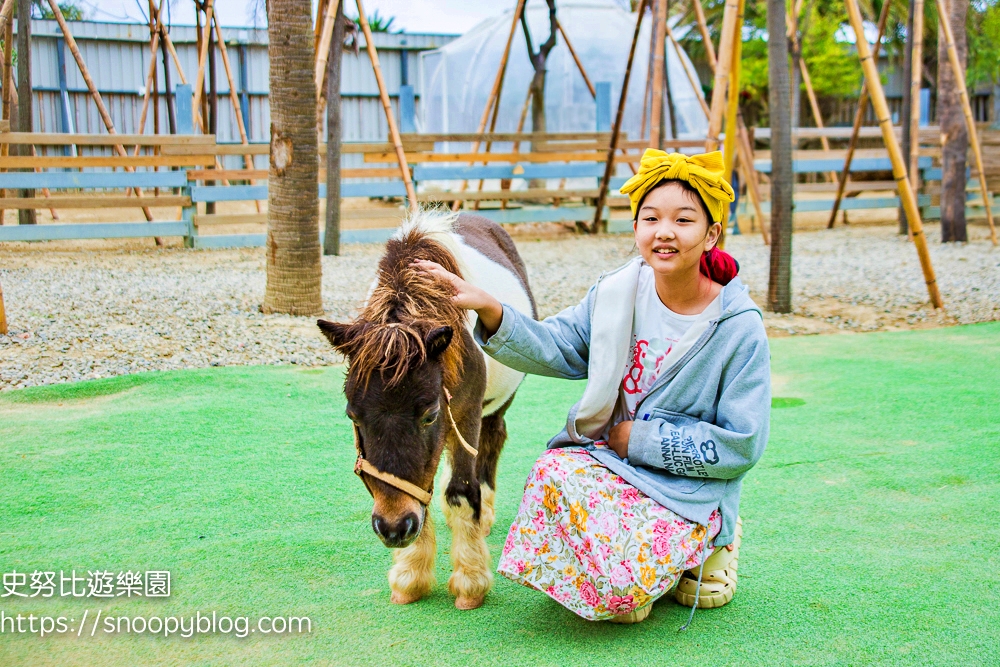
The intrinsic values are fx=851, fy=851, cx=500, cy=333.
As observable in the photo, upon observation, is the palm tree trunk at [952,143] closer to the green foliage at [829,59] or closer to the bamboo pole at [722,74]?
the bamboo pole at [722,74]

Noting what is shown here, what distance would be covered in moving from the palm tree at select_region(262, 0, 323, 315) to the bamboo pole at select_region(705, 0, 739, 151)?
312cm

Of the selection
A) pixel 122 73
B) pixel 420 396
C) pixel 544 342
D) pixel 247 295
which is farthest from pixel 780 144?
pixel 122 73

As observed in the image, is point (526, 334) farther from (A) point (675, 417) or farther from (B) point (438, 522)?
(B) point (438, 522)

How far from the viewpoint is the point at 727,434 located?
2375mm

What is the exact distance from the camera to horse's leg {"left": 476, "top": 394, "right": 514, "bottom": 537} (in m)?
3.29

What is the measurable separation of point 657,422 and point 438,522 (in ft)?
4.41

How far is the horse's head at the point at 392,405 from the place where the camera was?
87.1 inches

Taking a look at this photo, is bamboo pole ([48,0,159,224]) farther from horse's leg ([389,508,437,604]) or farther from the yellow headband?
the yellow headband

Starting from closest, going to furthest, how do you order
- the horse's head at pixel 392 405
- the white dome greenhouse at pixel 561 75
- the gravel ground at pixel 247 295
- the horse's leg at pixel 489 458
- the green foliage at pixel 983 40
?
1. the horse's head at pixel 392 405
2. the horse's leg at pixel 489 458
3. the gravel ground at pixel 247 295
4. the white dome greenhouse at pixel 561 75
5. the green foliage at pixel 983 40

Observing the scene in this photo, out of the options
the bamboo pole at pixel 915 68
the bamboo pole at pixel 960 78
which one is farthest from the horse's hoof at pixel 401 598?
the bamboo pole at pixel 915 68

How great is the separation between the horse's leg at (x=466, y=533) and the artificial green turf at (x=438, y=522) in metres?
0.07

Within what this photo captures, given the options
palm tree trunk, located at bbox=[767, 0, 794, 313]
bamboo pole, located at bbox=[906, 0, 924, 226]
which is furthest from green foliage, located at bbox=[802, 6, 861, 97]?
palm tree trunk, located at bbox=[767, 0, 794, 313]

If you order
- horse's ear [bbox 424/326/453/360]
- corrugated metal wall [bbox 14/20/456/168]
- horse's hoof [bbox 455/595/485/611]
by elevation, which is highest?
corrugated metal wall [bbox 14/20/456/168]

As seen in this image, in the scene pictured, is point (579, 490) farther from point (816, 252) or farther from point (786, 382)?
point (816, 252)
